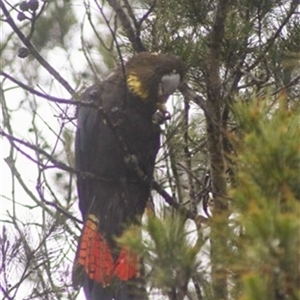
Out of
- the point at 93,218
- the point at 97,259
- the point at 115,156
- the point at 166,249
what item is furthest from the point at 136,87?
the point at 166,249

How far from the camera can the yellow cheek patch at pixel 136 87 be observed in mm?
2637

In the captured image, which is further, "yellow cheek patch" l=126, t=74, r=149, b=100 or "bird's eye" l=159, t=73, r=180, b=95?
"yellow cheek patch" l=126, t=74, r=149, b=100

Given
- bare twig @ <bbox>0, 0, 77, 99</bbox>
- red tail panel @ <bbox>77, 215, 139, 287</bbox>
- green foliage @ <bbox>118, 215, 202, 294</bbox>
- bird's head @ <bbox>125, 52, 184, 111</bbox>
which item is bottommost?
green foliage @ <bbox>118, 215, 202, 294</bbox>

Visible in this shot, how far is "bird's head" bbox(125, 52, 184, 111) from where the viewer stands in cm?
247

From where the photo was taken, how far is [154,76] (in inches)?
104

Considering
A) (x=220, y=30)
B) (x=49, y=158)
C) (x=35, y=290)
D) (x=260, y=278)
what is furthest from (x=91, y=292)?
(x=260, y=278)

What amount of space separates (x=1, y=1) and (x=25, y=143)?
391mm

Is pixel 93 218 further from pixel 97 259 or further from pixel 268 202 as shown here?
pixel 268 202

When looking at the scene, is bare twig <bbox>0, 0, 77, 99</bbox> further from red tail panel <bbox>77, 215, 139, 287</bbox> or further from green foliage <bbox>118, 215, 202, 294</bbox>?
green foliage <bbox>118, 215, 202, 294</bbox>

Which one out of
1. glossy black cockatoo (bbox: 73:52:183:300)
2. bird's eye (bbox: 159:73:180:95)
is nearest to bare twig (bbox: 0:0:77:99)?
glossy black cockatoo (bbox: 73:52:183:300)

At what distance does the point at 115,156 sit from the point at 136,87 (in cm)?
20

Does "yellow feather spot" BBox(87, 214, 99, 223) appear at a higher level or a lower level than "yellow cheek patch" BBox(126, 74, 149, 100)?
lower

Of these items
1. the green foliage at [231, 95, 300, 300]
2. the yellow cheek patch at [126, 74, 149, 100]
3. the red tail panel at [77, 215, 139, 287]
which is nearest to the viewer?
the green foliage at [231, 95, 300, 300]

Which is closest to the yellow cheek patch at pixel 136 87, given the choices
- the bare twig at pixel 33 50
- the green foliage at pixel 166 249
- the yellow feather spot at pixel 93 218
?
the bare twig at pixel 33 50
